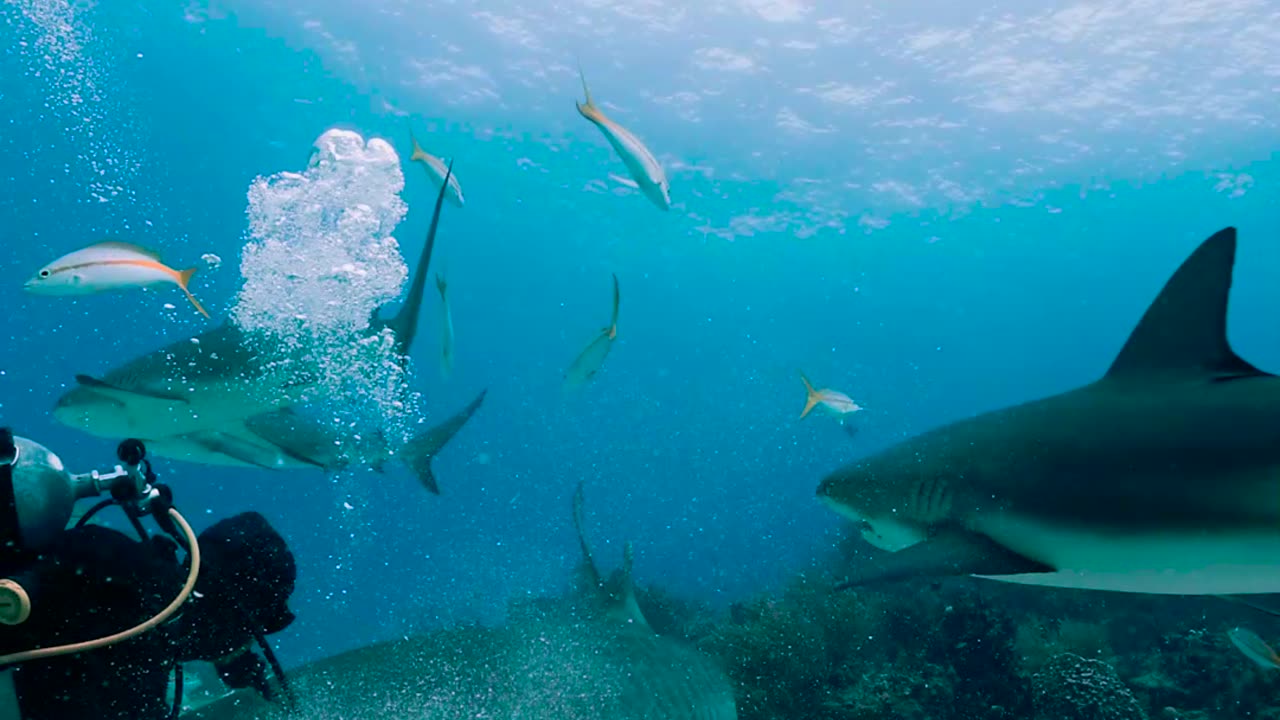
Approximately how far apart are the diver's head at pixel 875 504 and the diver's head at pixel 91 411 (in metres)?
5.56

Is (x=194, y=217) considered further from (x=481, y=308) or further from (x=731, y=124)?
(x=731, y=124)

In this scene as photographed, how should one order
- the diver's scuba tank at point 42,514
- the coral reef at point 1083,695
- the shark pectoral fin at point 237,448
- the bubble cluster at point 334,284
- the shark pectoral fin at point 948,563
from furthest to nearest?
1. the bubble cluster at point 334,284
2. the coral reef at point 1083,695
3. the shark pectoral fin at point 237,448
4. the shark pectoral fin at point 948,563
5. the diver's scuba tank at point 42,514

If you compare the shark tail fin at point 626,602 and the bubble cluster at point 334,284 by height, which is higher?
the bubble cluster at point 334,284

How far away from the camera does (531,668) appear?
6.39 meters

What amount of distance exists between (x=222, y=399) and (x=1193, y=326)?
21.5 feet

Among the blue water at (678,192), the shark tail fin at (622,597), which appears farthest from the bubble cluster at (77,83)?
the shark tail fin at (622,597)

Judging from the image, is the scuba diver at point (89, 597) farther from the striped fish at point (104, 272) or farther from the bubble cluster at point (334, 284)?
the bubble cluster at point (334, 284)

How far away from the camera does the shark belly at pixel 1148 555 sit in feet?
7.97

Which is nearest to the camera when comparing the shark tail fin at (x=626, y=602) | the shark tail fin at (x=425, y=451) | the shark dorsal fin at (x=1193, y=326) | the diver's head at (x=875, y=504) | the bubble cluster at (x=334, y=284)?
the shark dorsal fin at (x=1193, y=326)

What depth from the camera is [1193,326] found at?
2953 mm

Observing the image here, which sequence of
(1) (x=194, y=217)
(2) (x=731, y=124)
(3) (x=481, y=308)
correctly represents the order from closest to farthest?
(2) (x=731, y=124), (1) (x=194, y=217), (3) (x=481, y=308)

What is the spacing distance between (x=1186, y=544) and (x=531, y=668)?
5.49 metres

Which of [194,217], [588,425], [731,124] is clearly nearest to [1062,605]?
[731,124]

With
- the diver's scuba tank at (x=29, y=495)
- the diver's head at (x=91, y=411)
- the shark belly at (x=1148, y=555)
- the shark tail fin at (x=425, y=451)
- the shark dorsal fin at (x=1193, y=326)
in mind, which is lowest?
the shark tail fin at (x=425, y=451)
